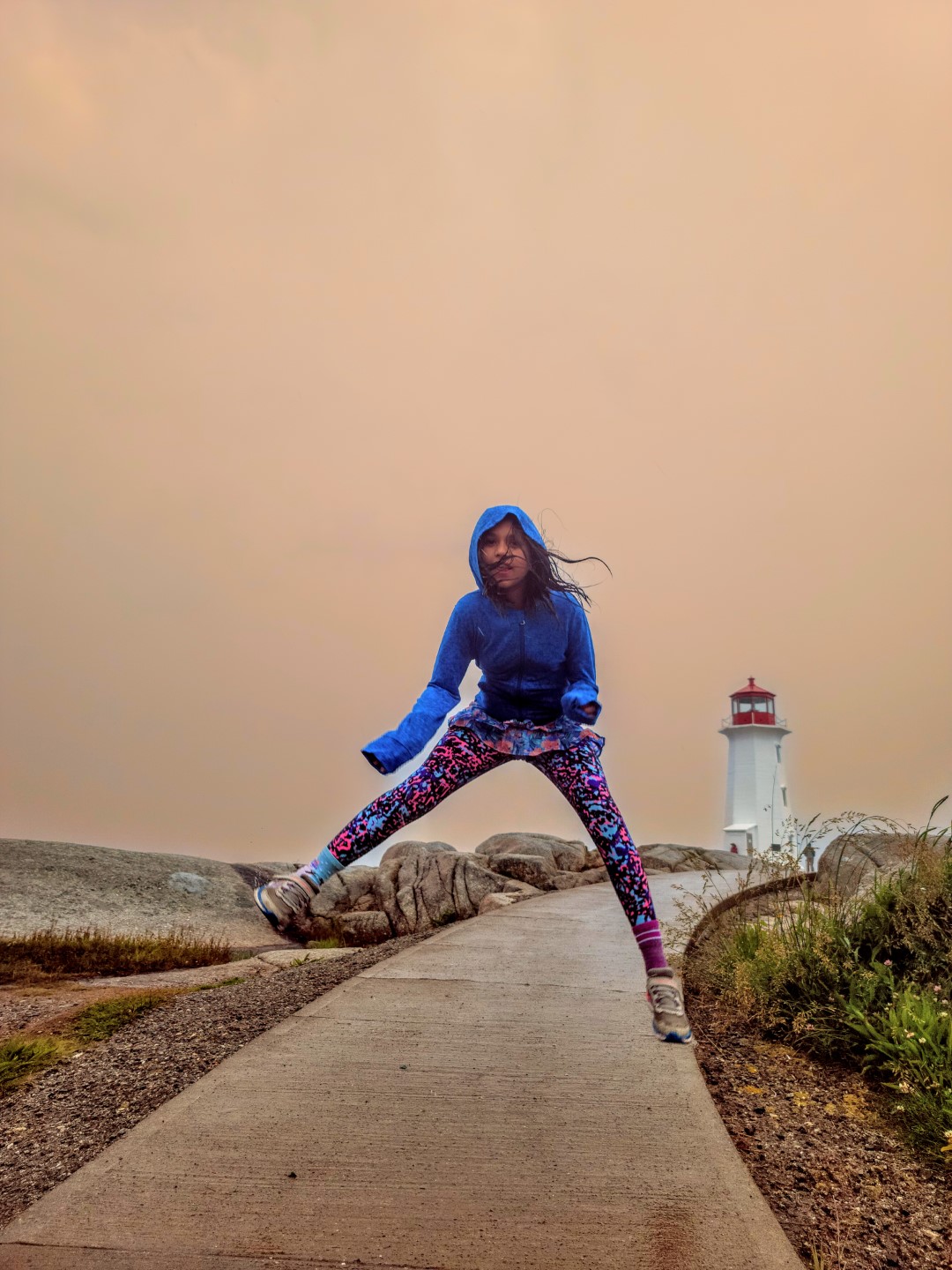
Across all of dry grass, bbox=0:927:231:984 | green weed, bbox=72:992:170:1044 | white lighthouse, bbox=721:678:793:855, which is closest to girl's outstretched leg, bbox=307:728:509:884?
green weed, bbox=72:992:170:1044

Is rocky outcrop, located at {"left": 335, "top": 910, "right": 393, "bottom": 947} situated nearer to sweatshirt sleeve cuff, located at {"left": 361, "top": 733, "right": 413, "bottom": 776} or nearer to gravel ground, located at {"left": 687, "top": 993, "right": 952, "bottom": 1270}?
gravel ground, located at {"left": 687, "top": 993, "right": 952, "bottom": 1270}

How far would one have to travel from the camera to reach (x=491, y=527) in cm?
434

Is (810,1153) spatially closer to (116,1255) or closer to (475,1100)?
(475,1100)

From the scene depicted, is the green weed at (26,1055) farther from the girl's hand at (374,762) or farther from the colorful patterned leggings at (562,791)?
the girl's hand at (374,762)

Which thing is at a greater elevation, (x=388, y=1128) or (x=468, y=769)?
(x=468, y=769)

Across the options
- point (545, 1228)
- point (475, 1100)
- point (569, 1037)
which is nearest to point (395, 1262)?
point (545, 1228)

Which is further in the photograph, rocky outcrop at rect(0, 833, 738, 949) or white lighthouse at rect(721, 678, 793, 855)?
white lighthouse at rect(721, 678, 793, 855)

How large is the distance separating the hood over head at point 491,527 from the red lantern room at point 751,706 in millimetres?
32029

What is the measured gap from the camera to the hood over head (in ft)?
14.2

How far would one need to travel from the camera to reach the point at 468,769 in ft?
13.4

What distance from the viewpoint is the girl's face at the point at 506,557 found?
4.29m

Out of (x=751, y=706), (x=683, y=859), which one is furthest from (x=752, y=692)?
(x=683, y=859)

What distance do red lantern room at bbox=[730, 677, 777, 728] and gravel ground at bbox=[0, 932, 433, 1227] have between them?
3073 cm

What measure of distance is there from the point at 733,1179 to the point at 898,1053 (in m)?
1.59
